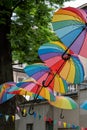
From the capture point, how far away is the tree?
1725 cm

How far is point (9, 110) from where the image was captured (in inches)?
678

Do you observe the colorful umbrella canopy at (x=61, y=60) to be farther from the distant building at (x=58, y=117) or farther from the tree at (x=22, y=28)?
the distant building at (x=58, y=117)

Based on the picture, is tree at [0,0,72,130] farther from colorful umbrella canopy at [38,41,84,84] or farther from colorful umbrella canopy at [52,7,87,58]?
colorful umbrella canopy at [52,7,87,58]

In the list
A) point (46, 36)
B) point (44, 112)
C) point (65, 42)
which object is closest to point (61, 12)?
point (65, 42)

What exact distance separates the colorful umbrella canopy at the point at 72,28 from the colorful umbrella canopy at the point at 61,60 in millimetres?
647

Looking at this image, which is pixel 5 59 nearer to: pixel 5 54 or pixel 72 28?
pixel 5 54

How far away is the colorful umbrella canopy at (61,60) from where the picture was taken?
1111cm

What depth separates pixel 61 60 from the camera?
11.3 metres

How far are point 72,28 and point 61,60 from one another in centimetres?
131

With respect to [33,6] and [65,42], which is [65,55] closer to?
[65,42]

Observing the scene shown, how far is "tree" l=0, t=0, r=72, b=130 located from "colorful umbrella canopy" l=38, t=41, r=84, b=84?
5.68 metres

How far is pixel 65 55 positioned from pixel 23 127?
21975mm

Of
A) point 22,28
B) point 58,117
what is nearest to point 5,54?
point 22,28

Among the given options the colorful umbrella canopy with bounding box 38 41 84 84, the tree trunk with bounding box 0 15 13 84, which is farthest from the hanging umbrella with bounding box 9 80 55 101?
the tree trunk with bounding box 0 15 13 84
